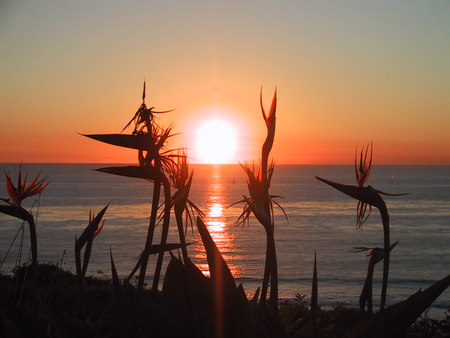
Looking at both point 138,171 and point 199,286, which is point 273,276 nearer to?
point 199,286

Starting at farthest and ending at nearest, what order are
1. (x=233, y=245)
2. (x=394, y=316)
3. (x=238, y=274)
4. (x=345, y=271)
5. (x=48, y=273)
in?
(x=233, y=245), (x=345, y=271), (x=238, y=274), (x=48, y=273), (x=394, y=316)

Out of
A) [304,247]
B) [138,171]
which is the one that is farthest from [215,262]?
[304,247]

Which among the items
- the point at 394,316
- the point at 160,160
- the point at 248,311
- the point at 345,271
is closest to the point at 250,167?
the point at 160,160

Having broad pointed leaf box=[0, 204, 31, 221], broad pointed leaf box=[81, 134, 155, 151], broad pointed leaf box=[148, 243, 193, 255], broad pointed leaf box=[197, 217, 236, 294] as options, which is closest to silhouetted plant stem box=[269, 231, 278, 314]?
broad pointed leaf box=[197, 217, 236, 294]

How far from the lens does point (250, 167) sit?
184 cm

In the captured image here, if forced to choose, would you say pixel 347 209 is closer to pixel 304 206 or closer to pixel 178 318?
pixel 304 206

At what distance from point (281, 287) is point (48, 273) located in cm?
Answer: 1049

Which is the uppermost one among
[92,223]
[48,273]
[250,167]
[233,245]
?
[250,167]

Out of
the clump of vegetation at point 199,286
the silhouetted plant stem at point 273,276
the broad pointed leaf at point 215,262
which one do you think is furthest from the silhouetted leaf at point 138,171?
the silhouetted plant stem at point 273,276

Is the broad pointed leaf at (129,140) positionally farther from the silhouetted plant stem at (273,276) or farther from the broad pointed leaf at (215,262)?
the silhouetted plant stem at (273,276)

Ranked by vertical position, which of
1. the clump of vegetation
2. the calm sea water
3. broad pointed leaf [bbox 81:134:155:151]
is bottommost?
the calm sea water

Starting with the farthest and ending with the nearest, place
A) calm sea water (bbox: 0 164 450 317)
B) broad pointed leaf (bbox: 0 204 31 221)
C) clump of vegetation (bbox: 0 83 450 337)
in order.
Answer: calm sea water (bbox: 0 164 450 317) → broad pointed leaf (bbox: 0 204 31 221) → clump of vegetation (bbox: 0 83 450 337)

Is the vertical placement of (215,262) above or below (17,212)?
below

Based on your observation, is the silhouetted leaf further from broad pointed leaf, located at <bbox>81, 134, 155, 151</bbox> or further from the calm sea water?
the calm sea water
